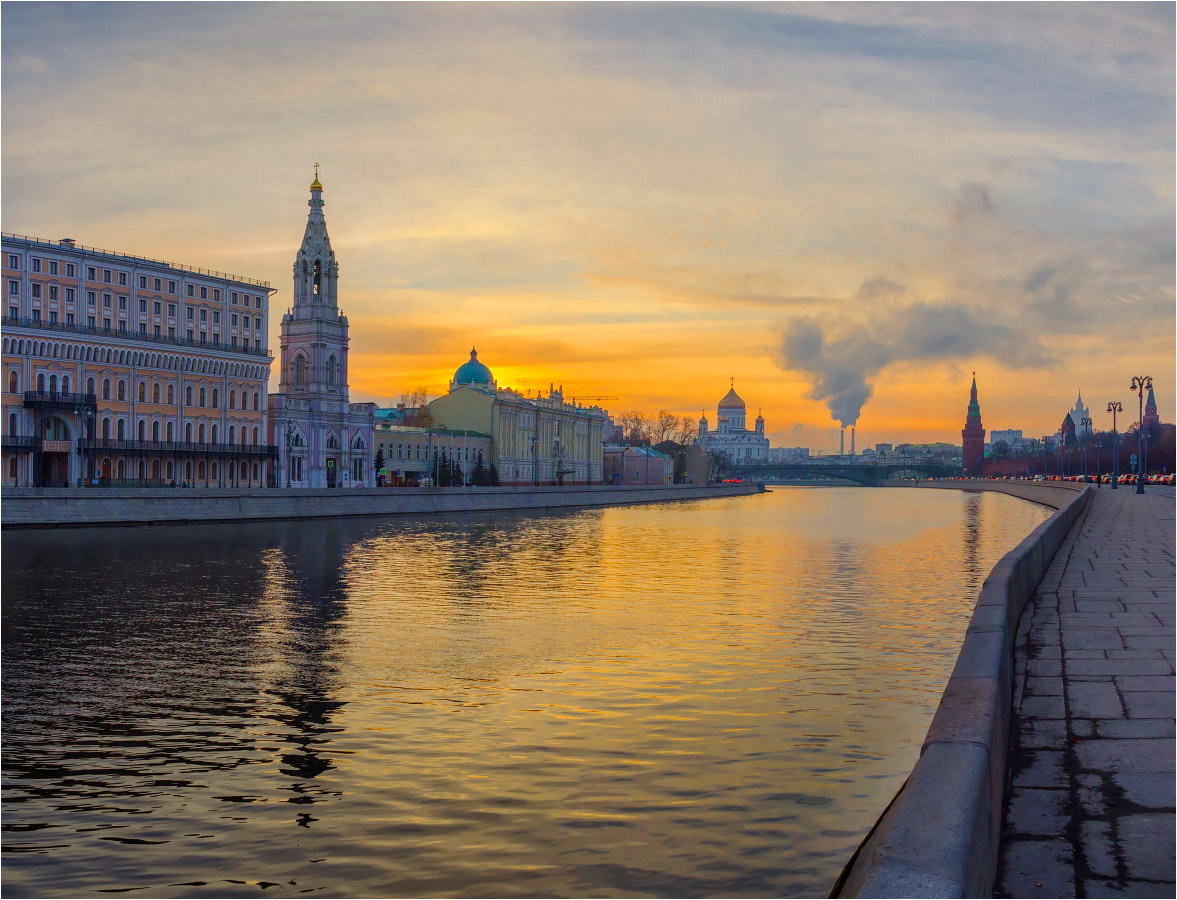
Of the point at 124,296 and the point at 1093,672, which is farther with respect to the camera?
the point at 124,296

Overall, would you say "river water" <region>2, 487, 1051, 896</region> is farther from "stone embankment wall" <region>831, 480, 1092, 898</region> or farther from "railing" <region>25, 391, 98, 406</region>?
"railing" <region>25, 391, 98, 406</region>

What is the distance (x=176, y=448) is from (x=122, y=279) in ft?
41.8

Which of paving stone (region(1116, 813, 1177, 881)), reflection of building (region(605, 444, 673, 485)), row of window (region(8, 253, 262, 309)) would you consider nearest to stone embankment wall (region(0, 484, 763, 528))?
row of window (region(8, 253, 262, 309))

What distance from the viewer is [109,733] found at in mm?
13727

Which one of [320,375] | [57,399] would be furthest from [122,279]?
[320,375]

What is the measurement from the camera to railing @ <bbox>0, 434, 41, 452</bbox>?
7506 centimetres

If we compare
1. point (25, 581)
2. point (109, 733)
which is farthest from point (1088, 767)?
point (25, 581)

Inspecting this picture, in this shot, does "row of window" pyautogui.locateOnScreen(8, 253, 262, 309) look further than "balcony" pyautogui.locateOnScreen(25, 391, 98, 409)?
Yes

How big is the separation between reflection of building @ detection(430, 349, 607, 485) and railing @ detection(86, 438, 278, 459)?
42.8m

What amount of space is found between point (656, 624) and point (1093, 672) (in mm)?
11884

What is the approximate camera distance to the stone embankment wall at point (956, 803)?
549 centimetres

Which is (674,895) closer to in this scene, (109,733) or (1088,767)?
(1088,767)

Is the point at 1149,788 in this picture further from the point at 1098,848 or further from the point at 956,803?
the point at 956,803

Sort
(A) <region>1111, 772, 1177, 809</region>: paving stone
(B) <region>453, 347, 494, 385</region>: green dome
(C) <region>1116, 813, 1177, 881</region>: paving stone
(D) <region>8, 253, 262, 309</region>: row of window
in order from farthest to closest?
(B) <region>453, 347, 494, 385</region>: green dome
(D) <region>8, 253, 262, 309</region>: row of window
(A) <region>1111, 772, 1177, 809</region>: paving stone
(C) <region>1116, 813, 1177, 881</region>: paving stone
